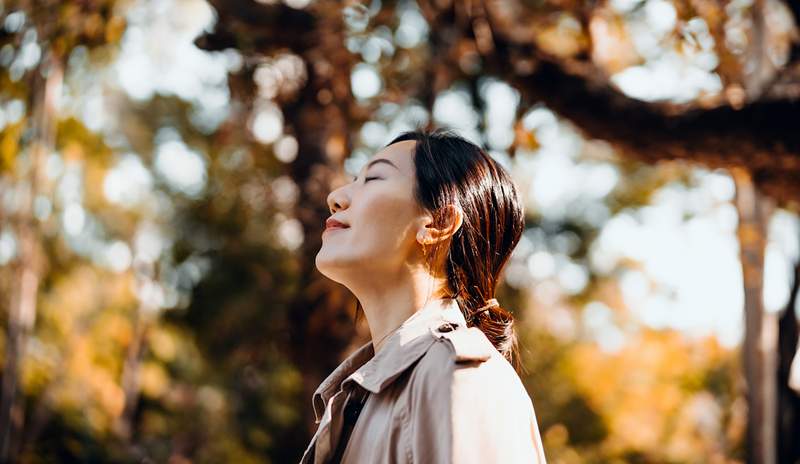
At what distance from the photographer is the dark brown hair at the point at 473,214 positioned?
75.8 inches

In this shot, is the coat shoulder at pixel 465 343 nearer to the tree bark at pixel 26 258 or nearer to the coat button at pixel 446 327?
the coat button at pixel 446 327

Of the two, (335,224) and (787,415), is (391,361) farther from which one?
(787,415)

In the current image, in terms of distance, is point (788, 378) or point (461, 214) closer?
point (461, 214)

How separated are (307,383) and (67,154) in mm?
10666

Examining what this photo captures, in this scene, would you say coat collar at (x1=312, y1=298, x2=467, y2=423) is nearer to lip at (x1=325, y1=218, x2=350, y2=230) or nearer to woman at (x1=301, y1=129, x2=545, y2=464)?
woman at (x1=301, y1=129, x2=545, y2=464)

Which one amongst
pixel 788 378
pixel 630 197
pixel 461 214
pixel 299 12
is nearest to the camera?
pixel 461 214

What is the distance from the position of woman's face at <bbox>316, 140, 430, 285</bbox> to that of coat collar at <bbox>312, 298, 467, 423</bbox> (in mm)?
123

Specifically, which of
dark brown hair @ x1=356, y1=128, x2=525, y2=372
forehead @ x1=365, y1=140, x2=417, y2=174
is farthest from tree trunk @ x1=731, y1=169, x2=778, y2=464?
forehead @ x1=365, y1=140, x2=417, y2=174

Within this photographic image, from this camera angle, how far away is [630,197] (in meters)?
13.6

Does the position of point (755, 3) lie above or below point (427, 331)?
above

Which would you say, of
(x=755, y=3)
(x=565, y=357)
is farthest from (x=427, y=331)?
(x=565, y=357)

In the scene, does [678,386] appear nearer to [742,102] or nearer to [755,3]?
[755,3]

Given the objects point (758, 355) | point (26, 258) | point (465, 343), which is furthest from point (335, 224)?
point (26, 258)

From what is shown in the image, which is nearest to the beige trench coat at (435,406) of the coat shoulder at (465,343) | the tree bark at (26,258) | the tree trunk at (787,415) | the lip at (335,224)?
the coat shoulder at (465,343)
